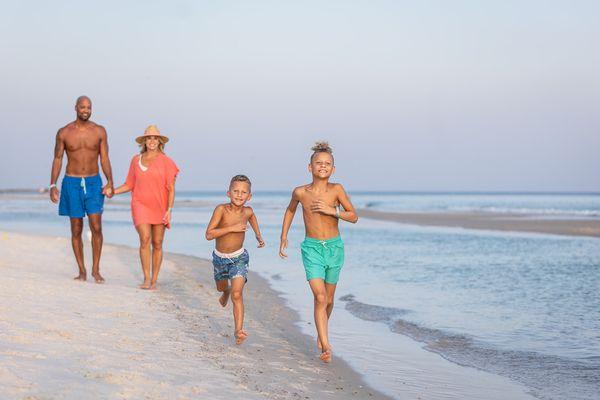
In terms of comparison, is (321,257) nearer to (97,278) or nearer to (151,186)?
(151,186)

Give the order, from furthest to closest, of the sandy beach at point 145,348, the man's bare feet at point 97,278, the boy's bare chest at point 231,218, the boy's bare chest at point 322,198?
1. the man's bare feet at point 97,278
2. the boy's bare chest at point 231,218
3. the boy's bare chest at point 322,198
4. the sandy beach at point 145,348

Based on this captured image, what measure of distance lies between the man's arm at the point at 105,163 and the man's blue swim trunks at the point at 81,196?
0.33ft

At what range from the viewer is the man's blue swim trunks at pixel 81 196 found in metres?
8.48

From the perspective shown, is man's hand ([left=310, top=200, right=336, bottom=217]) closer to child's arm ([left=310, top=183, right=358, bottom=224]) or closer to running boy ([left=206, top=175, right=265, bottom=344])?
child's arm ([left=310, top=183, right=358, bottom=224])

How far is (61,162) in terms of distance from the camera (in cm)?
862

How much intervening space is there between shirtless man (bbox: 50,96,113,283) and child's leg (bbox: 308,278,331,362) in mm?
3587

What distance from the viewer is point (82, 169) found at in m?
8.52

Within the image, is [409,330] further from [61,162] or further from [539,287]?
[61,162]

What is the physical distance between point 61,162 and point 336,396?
5.20 meters

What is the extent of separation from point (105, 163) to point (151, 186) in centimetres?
75

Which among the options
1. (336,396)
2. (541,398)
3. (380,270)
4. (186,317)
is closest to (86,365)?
(336,396)

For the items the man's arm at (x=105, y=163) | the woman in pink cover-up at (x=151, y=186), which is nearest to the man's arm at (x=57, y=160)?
the man's arm at (x=105, y=163)

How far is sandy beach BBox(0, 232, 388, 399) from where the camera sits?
405cm

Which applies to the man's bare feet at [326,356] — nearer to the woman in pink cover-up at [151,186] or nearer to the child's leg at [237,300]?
the child's leg at [237,300]
